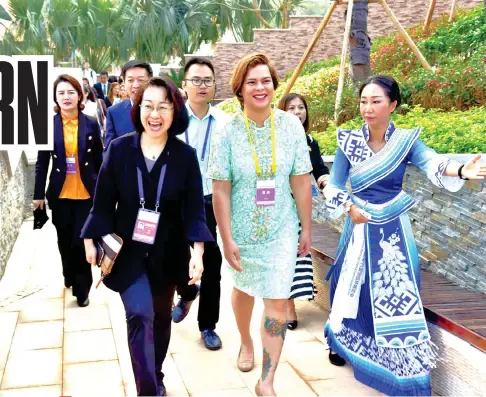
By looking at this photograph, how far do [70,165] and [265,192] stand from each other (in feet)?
8.48

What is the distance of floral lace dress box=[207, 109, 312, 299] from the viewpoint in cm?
379

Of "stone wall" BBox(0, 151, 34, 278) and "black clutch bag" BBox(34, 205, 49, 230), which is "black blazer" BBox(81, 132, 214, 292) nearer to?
"black clutch bag" BBox(34, 205, 49, 230)

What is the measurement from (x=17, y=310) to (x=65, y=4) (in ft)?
113

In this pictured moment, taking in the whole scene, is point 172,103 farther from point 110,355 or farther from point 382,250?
point 110,355

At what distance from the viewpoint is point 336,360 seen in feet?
14.8

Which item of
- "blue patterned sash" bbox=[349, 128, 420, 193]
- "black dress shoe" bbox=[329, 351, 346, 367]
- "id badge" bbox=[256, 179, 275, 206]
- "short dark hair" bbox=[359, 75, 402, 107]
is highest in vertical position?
"short dark hair" bbox=[359, 75, 402, 107]

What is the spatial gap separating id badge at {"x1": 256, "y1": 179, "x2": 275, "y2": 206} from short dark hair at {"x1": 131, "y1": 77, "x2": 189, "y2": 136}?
0.53 meters

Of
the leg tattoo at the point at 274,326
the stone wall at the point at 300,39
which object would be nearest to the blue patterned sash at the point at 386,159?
the leg tattoo at the point at 274,326

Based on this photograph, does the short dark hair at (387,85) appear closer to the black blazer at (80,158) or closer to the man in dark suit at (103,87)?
the black blazer at (80,158)

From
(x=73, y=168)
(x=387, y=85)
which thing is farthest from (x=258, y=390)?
(x=73, y=168)

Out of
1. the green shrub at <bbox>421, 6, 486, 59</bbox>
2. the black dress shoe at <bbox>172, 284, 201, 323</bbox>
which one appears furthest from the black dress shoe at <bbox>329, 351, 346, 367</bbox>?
the green shrub at <bbox>421, 6, 486, 59</bbox>

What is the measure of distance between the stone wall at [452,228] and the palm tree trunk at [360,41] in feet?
15.5

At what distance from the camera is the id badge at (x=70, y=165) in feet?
19.0

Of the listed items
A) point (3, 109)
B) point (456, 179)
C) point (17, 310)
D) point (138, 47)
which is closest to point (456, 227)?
point (456, 179)
